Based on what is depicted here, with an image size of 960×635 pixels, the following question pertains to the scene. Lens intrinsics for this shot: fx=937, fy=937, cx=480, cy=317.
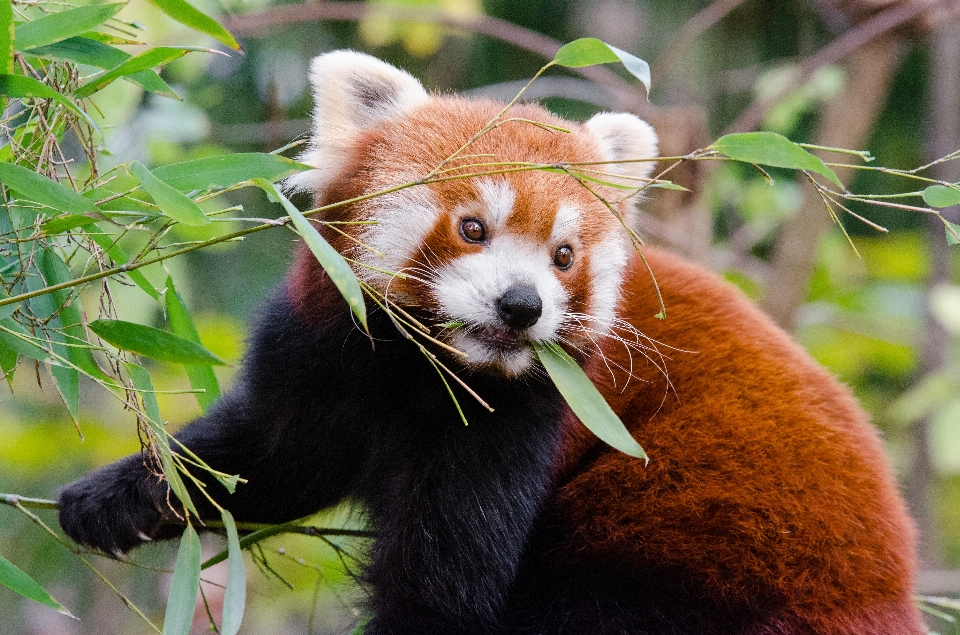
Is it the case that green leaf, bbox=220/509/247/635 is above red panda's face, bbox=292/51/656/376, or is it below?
below

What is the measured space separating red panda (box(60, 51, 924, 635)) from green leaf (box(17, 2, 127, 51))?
0.72 meters

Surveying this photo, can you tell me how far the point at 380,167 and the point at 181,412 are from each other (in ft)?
9.13

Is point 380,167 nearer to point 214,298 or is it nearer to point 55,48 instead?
point 55,48

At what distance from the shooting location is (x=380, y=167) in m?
2.39

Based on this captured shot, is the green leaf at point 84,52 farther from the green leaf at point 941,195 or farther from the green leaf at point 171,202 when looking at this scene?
the green leaf at point 941,195

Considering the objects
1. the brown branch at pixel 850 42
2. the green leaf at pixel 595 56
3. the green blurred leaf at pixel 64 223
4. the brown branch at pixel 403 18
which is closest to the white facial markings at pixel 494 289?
the green leaf at pixel 595 56

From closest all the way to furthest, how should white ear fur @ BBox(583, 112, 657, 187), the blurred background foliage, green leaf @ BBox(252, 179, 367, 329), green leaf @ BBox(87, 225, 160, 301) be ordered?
green leaf @ BBox(252, 179, 367, 329) → green leaf @ BBox(87, 225, 160, 301) → white ear fur @ BBox(583, 112, 657, 187) → the blurred background foliage

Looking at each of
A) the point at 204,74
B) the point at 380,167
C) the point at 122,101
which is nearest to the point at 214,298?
the point at 204,74

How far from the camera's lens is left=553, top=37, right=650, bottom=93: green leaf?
163cm

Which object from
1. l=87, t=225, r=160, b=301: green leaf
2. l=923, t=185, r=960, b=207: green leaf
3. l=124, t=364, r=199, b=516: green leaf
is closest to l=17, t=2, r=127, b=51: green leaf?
l=87, t=225, r=160, b=301: green leaf

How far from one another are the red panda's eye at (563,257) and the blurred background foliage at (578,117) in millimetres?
1152

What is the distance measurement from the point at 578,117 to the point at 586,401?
4422 mm

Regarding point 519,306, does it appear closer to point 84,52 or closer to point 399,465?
point 399,465

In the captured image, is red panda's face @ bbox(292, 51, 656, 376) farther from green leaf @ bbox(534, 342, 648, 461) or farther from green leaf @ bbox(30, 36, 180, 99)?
green leaf @ bbox(30, 36, 180, 99)
